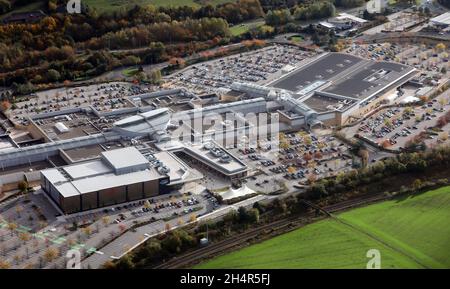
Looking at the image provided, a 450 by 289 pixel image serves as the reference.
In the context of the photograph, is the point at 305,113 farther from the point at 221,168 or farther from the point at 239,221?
the point at 239,221

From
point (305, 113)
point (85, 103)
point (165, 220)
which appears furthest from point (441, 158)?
point (85, 103)

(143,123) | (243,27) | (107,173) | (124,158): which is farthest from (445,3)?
(107,173)

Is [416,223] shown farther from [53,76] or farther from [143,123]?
[53,76]

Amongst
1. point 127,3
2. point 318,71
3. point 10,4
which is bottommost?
point 318,71

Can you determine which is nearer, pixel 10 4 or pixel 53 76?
pixel 53 76

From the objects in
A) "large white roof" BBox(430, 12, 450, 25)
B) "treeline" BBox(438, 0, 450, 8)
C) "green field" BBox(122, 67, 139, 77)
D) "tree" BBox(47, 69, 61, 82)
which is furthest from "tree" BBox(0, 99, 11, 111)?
"treeline" BBox(438, 0, 450, 8)

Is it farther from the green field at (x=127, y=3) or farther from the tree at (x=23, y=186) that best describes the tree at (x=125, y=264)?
the green field at (x=127, y=3)

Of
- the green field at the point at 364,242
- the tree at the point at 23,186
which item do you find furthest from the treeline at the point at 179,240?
the tree at the point at 23,186
